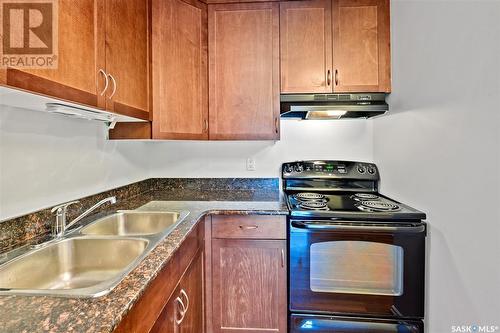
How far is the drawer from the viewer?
1.54m

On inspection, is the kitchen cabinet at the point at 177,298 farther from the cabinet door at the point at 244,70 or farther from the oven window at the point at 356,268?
the cabinet door at the point at 244,70

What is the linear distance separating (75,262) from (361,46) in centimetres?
213

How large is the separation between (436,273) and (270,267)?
2.93ft

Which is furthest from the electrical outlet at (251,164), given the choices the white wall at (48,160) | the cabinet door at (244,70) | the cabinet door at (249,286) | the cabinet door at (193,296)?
the white wall at (48,160)

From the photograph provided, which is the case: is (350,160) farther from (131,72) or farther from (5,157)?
(5,157)

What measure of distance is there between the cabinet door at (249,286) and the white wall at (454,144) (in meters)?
0.83

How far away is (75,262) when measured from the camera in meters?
1.09

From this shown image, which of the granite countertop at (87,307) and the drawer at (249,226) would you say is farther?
the drawer at (249,226)

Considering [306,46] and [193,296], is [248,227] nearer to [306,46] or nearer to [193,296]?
[193,296]

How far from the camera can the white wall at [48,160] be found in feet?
3.26

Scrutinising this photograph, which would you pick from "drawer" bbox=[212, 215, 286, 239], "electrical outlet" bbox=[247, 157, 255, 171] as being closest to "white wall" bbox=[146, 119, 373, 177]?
"electrical outlet" bbox=[247, 157, 255, 171]

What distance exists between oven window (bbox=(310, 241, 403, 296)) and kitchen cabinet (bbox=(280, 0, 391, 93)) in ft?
3.55

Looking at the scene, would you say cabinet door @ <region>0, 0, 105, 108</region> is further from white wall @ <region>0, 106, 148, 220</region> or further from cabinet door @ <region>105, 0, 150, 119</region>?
white wall @ <region>0, 106, 148, 220</region>

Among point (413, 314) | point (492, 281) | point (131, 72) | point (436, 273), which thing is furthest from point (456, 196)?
point (131, 72)
